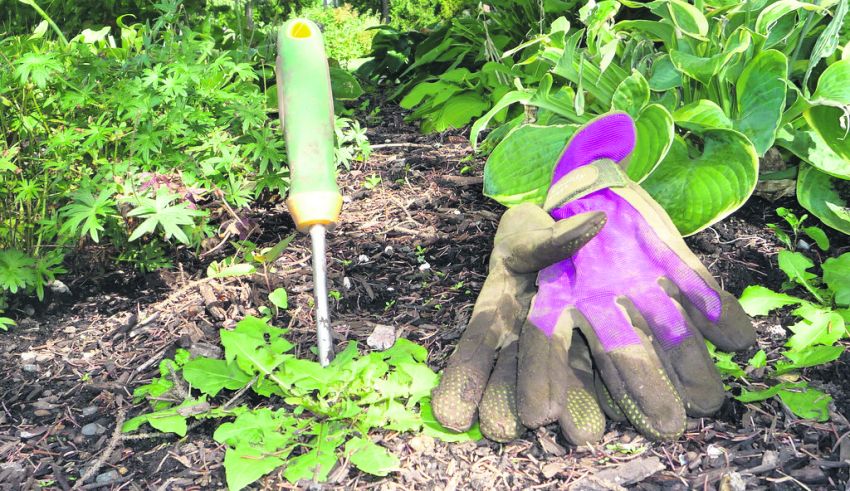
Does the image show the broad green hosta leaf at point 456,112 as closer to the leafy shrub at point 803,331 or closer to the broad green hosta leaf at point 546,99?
the broad green hosta leaf at point 546,99

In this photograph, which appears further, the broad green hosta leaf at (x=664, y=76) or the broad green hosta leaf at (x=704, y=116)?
the broad green hosta leaf at (x=664, y=76)

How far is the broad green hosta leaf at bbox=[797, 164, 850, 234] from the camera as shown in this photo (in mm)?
2410

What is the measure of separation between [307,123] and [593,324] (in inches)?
37.5

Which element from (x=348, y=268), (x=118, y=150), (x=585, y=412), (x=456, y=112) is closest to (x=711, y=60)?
(x=585, y=412)

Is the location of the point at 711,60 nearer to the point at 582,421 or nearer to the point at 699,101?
the point at 699,101

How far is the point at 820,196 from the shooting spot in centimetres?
249

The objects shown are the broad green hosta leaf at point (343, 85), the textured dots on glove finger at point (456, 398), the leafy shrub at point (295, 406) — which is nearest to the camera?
the leafy shrub at point (295, 406)

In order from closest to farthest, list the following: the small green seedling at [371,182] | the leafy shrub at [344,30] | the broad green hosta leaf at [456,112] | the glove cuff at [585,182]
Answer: the glove cuff at [585,182] → the small green seedling at [371,182] → the broad green hosta leaf at [456,112] → the leafy shrub at [344,30]

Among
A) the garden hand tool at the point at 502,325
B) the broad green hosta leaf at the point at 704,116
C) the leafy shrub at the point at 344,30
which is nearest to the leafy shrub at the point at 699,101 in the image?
the broad green hosta leaf at the point at 704,116

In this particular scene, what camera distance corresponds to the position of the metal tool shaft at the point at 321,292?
5.63 ft

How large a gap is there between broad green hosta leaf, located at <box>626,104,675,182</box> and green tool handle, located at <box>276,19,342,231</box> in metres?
1.12

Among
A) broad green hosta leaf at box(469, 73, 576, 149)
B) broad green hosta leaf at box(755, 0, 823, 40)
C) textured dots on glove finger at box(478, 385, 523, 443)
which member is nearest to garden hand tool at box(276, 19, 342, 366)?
textured dots on glove finger at box(478, 385, 523, 443)

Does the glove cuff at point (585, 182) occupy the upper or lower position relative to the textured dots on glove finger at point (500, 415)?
upper

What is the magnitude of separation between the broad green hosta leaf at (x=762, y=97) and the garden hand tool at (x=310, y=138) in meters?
1.47
